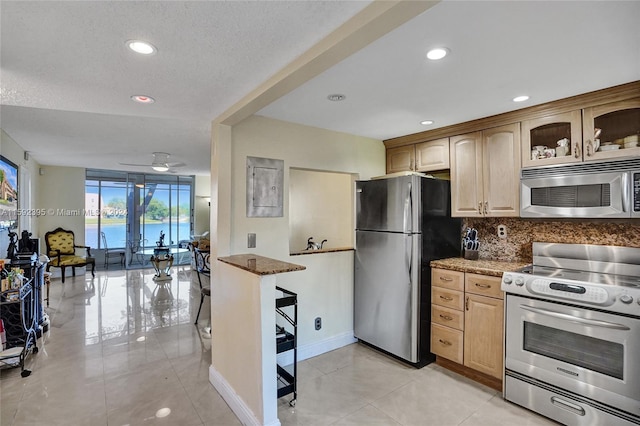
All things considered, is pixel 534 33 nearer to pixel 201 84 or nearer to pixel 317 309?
pixel 201 84

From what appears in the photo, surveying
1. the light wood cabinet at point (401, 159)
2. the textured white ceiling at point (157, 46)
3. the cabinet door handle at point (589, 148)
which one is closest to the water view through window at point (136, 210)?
the textured white ceiling at point (157, 46)

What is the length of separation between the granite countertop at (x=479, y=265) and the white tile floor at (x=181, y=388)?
0.95 meters

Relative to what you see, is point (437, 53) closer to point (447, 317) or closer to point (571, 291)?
point (571, 291)

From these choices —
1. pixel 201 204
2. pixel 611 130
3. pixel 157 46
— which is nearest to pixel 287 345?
pixel 157 46

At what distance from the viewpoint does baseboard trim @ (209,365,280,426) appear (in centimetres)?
205

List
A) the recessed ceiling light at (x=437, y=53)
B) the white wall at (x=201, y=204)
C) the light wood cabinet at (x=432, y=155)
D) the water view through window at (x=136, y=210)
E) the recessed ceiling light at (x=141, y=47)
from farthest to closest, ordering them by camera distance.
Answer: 1. the white wall at (x=201, y=204)
2. the water view through window at (x=136, y=210)
3. the light wood cabinet at (x=432, y=155)
4. the recessed ceiling light at (x=437, y=53)
5. the recessed ceiling light at (x=141, y=47)

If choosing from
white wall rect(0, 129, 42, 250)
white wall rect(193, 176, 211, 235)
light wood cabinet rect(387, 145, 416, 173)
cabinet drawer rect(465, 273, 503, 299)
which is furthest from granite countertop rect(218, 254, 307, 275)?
white wall rect(193, 176, 211, 235)

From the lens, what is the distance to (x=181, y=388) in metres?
2.57

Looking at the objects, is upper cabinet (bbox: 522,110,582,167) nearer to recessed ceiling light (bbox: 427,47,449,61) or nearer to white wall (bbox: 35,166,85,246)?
recessed ceiling light (bbox: 427,47,449,61)

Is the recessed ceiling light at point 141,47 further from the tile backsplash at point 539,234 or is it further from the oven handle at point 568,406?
the oven handle at point 568,406

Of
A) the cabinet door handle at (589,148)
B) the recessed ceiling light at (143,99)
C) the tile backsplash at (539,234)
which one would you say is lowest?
the tile backsplash at (539,234)

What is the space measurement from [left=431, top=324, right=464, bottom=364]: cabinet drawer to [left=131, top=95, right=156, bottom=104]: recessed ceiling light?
303cm

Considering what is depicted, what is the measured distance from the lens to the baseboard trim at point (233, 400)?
205cm

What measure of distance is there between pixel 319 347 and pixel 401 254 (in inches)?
49.8
